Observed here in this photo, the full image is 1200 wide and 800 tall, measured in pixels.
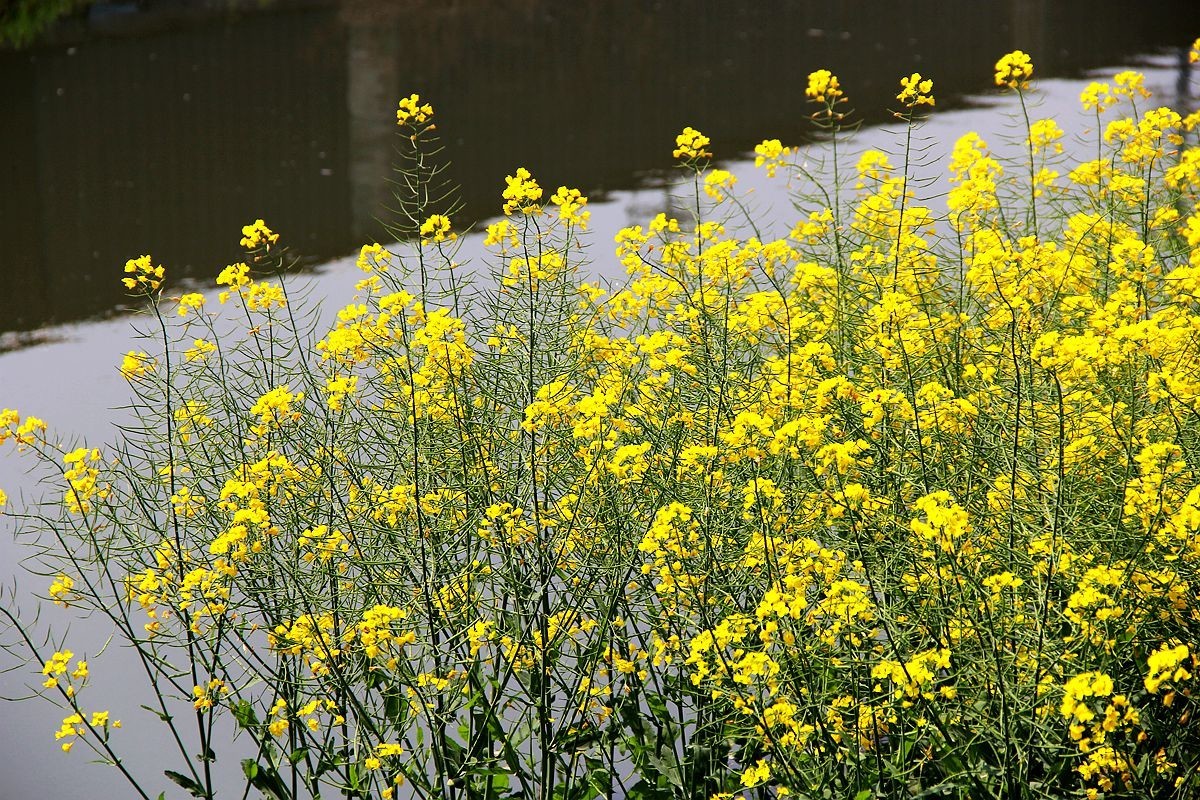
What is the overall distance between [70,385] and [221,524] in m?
2.50

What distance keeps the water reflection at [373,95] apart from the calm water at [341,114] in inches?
0.9

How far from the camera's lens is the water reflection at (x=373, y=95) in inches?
267

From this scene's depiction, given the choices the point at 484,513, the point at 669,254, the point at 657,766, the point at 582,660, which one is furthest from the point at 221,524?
the point at 669,254

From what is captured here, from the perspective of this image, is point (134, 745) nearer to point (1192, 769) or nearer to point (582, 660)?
point (582, 660)

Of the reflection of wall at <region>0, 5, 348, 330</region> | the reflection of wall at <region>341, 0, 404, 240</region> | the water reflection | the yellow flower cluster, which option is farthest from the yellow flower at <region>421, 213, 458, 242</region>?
the reflection of wall at <region>0, 5, 348, 330</region>

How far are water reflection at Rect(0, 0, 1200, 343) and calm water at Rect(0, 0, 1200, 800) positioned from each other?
0.02 meters

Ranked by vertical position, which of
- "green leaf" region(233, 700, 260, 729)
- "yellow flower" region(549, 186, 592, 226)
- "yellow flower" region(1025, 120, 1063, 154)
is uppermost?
"yellow flower" region(1025, 120, 1063, 154)

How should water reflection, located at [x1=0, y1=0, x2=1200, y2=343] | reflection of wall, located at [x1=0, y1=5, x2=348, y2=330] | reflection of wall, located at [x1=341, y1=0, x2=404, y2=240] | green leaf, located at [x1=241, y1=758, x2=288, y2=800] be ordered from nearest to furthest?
green leaf, located at [x1=241, y1=758, x2=288, y2=800] < reflection of wall, located at [x1=0, y1=5, x2=348, y2=330] < water reflection, located at [x1=0, y1=0, x2=1200, y2=343] < reflection of wall, located at [x1=341, y1=0, x2=404, y2=240]

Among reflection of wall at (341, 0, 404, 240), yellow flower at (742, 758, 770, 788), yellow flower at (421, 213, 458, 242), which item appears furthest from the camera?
reflection of wall at (341, 0, 404, 240)

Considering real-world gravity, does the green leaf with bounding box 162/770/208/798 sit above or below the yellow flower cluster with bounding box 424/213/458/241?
below

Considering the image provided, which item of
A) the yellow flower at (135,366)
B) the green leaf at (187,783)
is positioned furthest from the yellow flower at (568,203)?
the green leaf at (187,783)

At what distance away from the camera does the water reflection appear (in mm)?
6773

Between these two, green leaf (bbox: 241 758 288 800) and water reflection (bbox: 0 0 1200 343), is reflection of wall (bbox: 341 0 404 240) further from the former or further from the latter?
green leaf (bbox: 241 758 288 800)

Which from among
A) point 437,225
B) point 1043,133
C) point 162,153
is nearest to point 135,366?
point 437,225
